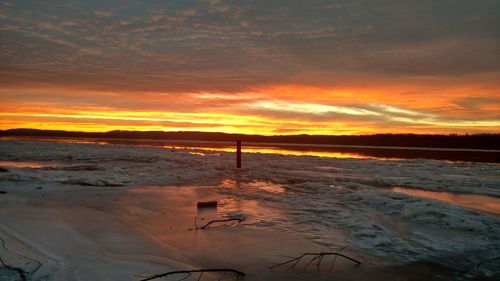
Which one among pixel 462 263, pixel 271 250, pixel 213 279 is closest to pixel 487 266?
pixel 462 263

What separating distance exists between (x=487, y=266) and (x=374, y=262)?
1.38m

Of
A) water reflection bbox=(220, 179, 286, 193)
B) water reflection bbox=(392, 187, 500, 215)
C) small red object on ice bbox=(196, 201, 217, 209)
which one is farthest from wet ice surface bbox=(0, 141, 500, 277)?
water reflection bbox=(392, 187, 500, 215)

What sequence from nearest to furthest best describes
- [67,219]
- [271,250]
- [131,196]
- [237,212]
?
[271,250] → [67,219] → [237,212] → [131,196]

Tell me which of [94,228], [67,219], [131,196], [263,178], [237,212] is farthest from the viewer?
[263,178]

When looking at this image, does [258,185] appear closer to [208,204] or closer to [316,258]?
Result: [208,204]

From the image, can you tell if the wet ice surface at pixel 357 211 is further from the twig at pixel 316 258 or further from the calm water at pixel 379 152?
the calm water at pixel 379 152

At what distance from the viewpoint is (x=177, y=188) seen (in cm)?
1034

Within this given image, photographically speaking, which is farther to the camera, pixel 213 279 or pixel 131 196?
pixel 131 196

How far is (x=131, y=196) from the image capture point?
8727 mm

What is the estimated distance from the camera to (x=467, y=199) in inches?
380

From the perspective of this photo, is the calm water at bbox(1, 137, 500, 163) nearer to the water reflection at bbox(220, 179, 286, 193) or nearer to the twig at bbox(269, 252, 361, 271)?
the water reflection at bbox(220, 179, 286, 193)

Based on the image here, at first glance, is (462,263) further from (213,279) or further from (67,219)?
(67,219)

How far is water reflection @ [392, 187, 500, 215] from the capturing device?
8.45 m

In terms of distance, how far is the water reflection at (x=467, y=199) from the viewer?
8.45 meters
